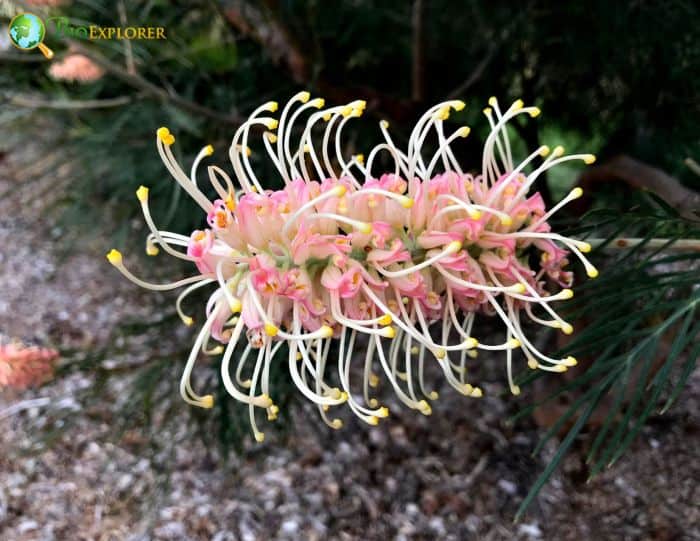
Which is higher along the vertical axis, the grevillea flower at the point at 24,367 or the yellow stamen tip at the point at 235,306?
the grevillea flower at the point at 24,367

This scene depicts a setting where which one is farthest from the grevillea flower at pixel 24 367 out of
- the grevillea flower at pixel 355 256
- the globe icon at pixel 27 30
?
the globe icon at pixel 27 30

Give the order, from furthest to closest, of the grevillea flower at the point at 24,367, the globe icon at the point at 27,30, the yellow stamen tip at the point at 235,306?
the globe icon at the point at 27,30 < the grevillea flower at the point at 24,367 < the yellow stamen tip at the point at 235,306

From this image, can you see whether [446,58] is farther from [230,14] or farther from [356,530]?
[356,530]

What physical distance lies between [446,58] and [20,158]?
1.19 metres

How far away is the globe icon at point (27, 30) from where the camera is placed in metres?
0.76

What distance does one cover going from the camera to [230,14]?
91cm

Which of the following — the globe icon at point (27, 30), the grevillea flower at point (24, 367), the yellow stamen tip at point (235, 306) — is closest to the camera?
the yellow stamen tip at point (235, 306)

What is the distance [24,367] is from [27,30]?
407 mm

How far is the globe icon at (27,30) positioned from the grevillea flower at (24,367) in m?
0.37

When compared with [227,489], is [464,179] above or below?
above

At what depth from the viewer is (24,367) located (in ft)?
1.90

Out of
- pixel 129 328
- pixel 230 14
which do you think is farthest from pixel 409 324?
pixel 230 14

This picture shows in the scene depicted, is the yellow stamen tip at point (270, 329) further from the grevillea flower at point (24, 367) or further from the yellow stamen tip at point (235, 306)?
Result: the grevillea flower at point (24, 367)

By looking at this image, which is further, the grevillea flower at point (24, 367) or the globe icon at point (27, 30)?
the globe icon at point (27, 30)
